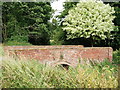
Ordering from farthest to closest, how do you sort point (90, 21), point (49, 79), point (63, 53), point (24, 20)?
point (24, 20)
point (90, 21)
point (63, 53)
point (49, 79)

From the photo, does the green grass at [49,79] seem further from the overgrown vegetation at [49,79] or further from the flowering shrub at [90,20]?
the flowering shrub at [90,20]

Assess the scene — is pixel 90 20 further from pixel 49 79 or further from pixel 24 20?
pixel 49 79

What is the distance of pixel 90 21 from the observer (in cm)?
1586

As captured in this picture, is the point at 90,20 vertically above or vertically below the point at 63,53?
above

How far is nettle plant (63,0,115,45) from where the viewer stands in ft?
51.8

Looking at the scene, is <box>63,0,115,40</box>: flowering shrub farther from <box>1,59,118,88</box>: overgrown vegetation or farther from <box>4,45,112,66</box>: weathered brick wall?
<box>1,59,118,88</box>: overgrown vegetation

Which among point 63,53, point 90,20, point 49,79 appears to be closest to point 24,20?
point 90,20

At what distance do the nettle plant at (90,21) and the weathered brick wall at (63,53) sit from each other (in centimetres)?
514

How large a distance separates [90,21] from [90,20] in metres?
0.09

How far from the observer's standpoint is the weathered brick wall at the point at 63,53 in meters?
9.05

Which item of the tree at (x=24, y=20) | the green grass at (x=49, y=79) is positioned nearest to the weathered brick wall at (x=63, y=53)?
the green grass at (x=49, y=79)

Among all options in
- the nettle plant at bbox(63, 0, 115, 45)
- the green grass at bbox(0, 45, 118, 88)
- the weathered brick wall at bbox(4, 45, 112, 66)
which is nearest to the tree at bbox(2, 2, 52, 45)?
the nettle plant at bbox(63, 0, 115, 45)

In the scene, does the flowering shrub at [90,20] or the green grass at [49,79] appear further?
the flowering shrub at [90,20]

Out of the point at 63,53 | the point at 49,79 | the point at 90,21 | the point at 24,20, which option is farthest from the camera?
the point at 24,20
